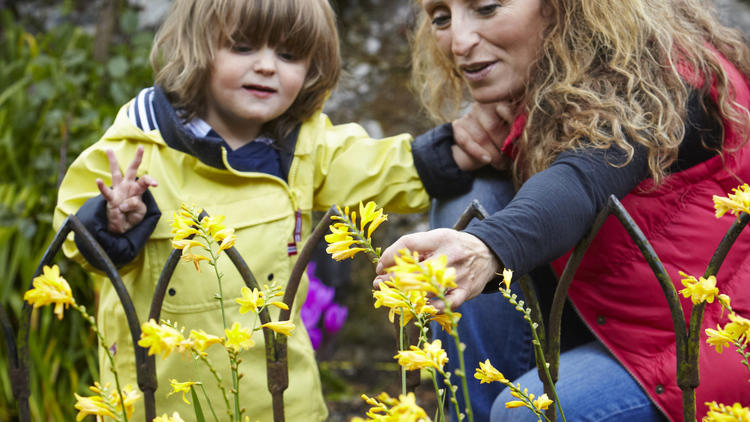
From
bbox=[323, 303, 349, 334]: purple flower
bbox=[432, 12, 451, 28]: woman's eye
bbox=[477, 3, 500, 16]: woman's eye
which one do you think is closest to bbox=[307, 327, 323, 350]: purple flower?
bbox=[323, 303, 349, 334]: purple flower

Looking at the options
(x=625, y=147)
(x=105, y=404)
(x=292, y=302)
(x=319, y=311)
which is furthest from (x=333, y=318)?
(x=105, y=404)

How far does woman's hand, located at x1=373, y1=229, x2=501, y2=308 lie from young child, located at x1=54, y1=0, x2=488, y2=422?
31.8 inches

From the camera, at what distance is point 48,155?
109 inches

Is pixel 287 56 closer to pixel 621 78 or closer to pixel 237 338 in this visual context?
pixel 621 78

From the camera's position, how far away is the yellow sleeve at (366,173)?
1.93m

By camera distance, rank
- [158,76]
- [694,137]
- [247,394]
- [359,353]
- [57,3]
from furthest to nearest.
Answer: [57,3]
[359,353]
[158,76]
[247,394]
[694,137]

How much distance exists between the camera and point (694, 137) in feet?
4.91

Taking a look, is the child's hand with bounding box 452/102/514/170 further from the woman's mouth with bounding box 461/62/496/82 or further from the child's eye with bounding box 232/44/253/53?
the child's eye with bounding box 232/44/253/53

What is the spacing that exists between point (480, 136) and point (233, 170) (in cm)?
63

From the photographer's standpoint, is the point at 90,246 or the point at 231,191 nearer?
the point at 90,246

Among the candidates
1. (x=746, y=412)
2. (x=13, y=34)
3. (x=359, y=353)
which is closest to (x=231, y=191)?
(x=746, y=412)

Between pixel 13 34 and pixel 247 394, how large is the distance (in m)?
2.50

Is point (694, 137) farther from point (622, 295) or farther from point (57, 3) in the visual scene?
point (57, 3)

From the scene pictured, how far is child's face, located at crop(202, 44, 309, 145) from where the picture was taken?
180cm
